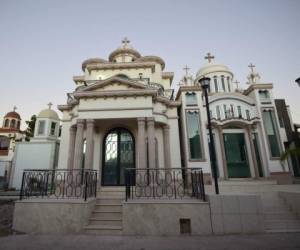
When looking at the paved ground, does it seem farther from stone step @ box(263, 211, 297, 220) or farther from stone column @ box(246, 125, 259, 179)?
stone column @ box(246, 125, 259, 179)

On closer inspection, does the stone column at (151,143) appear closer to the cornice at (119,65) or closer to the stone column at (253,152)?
the cornice at (119,65)

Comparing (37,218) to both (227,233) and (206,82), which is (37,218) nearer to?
(227,233)

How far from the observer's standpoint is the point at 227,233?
5.64 m

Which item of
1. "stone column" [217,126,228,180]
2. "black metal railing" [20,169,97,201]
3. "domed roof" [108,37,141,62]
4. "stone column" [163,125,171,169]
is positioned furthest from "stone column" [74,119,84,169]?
"stone column" [217,126,228,180]

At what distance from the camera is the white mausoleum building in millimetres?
10406

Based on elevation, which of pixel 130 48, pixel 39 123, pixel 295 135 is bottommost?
pixel 295 135

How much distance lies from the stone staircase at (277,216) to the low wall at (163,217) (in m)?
2.17

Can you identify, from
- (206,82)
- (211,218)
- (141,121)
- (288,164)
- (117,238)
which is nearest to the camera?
(117,238)

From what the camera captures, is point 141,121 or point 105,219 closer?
point 105,219

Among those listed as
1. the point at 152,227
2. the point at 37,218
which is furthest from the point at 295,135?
the point at 37,218

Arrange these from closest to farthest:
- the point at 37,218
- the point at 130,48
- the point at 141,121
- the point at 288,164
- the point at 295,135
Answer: the point at 37,218
the point at 141,121
the point at 288,164
the point at 295,135
the point at 130,48

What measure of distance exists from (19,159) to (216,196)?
17.7 meters

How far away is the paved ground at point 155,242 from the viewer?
467 cm

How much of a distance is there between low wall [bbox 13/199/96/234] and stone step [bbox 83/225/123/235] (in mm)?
313
